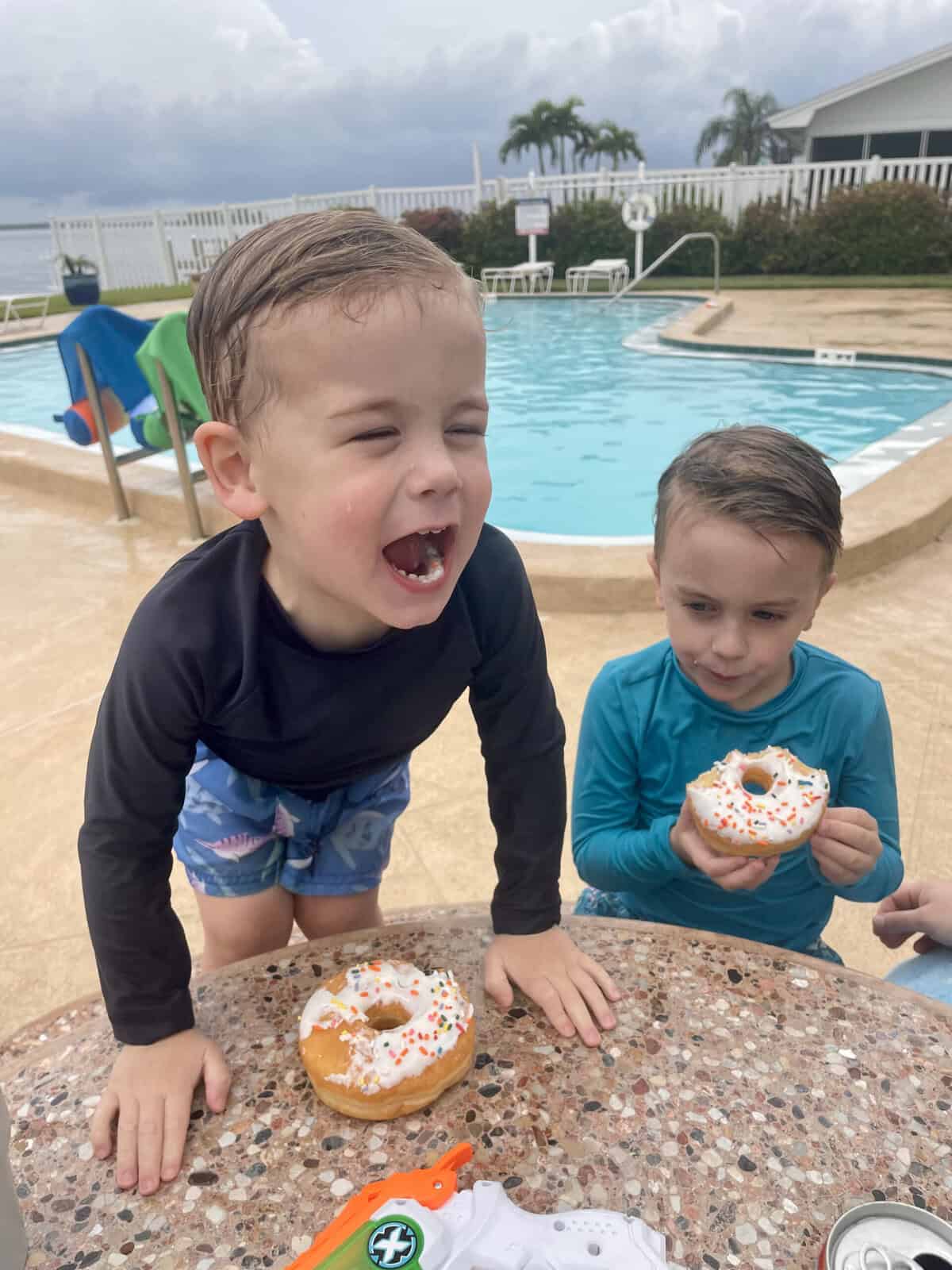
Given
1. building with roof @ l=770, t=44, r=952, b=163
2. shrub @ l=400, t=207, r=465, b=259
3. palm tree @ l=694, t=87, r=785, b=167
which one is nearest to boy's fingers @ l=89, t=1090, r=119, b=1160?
shrub @ l=400, t=207, r=465, b=259

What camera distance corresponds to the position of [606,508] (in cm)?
739

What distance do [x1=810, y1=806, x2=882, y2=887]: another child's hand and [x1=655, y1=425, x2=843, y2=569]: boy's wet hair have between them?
1.41 ft

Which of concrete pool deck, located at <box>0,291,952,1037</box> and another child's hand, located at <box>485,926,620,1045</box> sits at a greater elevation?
another child's hand, located at <box>485,926,620,1045</box>

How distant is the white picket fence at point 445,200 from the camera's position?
19594 mm

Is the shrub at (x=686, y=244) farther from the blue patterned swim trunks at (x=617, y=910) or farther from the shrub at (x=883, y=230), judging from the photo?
the blue patterned swim trunks at (x=617, y=910)

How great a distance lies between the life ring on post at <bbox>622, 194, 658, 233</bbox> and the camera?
61.3 ft

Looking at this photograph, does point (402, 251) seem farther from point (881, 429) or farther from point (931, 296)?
point (931, 296)

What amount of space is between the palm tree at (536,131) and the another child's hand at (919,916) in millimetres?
45097

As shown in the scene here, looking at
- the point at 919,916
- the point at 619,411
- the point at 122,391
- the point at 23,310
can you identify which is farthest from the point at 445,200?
the point at 919,916

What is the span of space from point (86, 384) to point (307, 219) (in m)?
4.88

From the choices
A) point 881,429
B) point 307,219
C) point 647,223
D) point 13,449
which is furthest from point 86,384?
point 647,223

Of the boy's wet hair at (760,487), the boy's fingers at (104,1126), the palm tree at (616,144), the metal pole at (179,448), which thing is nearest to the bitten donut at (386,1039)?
the boy's fingers at (104,1126)

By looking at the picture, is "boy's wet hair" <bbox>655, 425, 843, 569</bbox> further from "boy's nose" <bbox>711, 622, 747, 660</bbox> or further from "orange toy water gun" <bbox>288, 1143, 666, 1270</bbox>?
"orange toy water gun" <bbox>288, 1143, 666, 1270</bbox>

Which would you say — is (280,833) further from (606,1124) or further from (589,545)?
(589,545)
